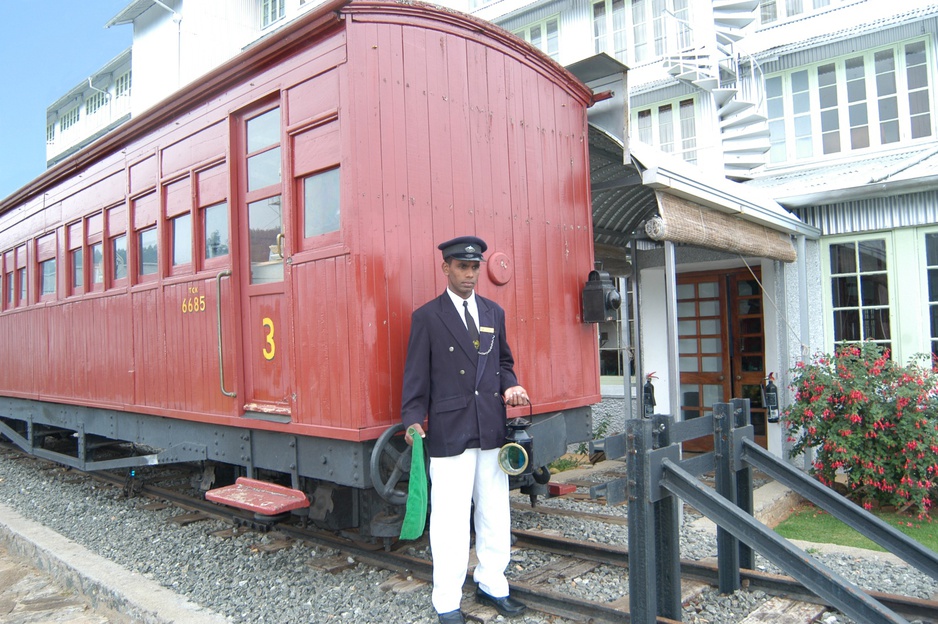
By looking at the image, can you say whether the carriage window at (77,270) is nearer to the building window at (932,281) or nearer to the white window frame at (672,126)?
the white window frame at (672,126)

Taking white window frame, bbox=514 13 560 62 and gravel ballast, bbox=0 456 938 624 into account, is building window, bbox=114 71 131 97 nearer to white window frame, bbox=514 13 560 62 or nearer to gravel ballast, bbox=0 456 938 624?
white window frame, bbox=514 13 560 62

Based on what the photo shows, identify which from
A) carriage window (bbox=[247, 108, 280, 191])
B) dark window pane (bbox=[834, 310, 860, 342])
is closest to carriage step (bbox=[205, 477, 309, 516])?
carriage window (bbox=[247, 108, 280, 191])

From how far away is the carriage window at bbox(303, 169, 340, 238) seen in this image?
3.72 m

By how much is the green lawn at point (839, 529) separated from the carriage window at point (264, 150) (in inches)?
187

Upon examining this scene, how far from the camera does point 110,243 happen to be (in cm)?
598

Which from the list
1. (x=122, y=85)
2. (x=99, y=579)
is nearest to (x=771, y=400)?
(x=99, y=579)

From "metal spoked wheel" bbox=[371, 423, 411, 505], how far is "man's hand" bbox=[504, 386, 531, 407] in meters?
0.57

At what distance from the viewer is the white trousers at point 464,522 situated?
343 centimetres

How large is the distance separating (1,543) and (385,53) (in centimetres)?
512

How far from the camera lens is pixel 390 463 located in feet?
12.0

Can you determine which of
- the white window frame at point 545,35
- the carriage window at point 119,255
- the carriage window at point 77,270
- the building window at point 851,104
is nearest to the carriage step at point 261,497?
the carriage window at point 119,255

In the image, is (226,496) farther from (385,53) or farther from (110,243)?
(110,243)

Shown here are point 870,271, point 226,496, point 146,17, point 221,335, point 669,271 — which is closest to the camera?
point 226,496

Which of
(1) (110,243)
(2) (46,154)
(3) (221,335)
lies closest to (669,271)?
(3) (221,335)
